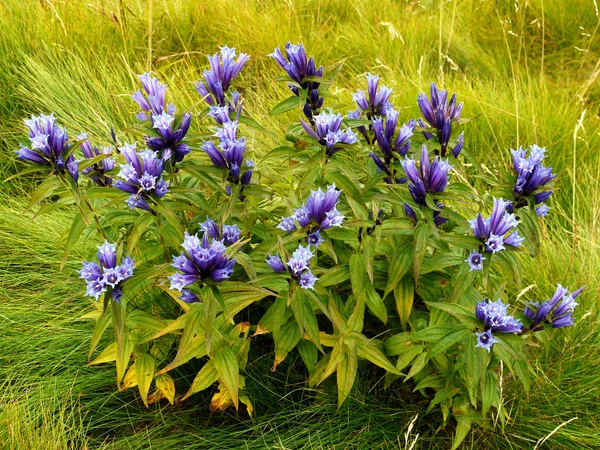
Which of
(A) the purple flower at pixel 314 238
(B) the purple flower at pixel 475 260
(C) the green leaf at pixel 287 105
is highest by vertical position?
(C) the green leaf at pixel 287 105

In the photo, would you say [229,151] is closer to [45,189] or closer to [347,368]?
[45,189]

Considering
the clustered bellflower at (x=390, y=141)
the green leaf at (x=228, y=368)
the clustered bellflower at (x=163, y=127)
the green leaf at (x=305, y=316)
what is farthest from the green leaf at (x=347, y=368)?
the clustered bellflower at (x=163, y=127)

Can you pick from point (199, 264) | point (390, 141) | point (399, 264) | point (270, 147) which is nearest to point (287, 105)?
point (390, 141)

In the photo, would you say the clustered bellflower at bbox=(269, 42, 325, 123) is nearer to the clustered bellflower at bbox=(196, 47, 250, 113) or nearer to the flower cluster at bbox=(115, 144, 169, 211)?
the clustered bellflower at bbox=(196, 47, 250, 113)

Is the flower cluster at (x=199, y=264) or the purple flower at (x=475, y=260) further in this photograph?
the purple flower at (x=475, y=260)

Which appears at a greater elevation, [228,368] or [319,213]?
[319,213]

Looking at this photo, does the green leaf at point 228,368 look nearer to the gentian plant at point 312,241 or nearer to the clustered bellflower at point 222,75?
the gentian plant at point 312,241

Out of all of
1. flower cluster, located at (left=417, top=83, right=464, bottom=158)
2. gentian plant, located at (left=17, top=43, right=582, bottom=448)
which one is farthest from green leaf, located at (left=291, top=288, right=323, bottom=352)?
flower cluster, located at (left=417, top=83, right=464, bottom=158)
